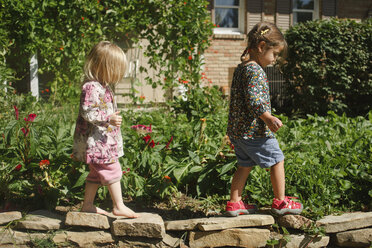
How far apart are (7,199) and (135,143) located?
1015mm

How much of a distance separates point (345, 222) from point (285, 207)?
17.6 inches

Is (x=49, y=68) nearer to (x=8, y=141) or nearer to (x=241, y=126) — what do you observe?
(x=8, y=141)

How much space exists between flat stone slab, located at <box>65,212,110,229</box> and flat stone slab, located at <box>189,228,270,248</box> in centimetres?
56

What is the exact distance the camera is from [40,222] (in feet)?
7.85

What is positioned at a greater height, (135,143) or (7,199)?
(135,143)

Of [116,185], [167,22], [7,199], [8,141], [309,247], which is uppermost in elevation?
[167,22]

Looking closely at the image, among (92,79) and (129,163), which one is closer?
(92,79)

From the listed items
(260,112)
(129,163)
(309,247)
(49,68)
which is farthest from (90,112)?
(49,68)

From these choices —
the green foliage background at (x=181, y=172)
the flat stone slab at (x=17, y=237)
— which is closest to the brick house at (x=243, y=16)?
the green foliage background at (x=181, y=172)

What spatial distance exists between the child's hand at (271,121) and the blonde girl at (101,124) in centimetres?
87

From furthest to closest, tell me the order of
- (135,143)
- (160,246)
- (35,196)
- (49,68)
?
(49,68) < (135,143) < (35,196) < (160,246)

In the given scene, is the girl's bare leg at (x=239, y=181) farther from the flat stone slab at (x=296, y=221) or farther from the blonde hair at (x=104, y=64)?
the blonde hair at (x=104, y=64)

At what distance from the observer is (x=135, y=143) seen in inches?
122


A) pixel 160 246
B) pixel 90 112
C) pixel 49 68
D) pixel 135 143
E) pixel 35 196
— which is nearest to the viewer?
pixel 90 112
